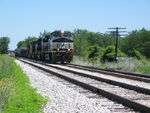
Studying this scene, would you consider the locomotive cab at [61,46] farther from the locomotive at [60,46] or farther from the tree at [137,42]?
the tree at [137,42]

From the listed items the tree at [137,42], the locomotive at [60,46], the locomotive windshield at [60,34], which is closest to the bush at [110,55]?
the locomotive at [60,46]

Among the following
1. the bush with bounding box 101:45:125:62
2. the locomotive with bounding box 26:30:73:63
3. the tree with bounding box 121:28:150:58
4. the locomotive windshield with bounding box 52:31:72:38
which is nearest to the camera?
the locomotive with bounding box 26:30:73:63

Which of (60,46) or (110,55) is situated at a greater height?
(60,46)

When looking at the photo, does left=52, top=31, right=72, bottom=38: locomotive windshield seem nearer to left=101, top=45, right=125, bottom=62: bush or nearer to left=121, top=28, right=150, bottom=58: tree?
left=101, top=45, right=125, bottom=62: bush

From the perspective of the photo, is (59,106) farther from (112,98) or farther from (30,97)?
(112,98)

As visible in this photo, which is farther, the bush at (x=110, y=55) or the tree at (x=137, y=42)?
the tree at (x=137, y=42)

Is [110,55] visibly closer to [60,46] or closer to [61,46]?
[61,46]

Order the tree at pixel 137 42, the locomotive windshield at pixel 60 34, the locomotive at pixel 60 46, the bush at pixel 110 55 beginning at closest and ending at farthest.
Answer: the locomotive at pixel 60 46 → the locomotive windshield at pixel 60 34 → the bush at pixel 110 55 → the tree at pixel 137 42

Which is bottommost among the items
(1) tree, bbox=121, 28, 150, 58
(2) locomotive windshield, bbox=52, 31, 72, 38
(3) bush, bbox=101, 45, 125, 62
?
(3) bush, bbox=101, 45, 125, 62

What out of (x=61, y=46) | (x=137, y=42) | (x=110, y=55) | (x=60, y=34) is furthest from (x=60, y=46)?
(x=137, y=42)

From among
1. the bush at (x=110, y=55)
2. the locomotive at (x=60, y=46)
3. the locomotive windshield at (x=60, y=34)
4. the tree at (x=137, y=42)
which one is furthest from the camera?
the tree at (x=137, y=42)

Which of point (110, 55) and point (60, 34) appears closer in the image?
point (60, 34)

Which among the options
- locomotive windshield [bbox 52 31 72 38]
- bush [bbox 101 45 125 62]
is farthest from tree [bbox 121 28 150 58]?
locomotive windshield [bbox 52 31 72 38]

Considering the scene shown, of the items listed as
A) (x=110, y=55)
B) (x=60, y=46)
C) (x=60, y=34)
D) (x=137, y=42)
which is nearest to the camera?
(x=60, y=46)
